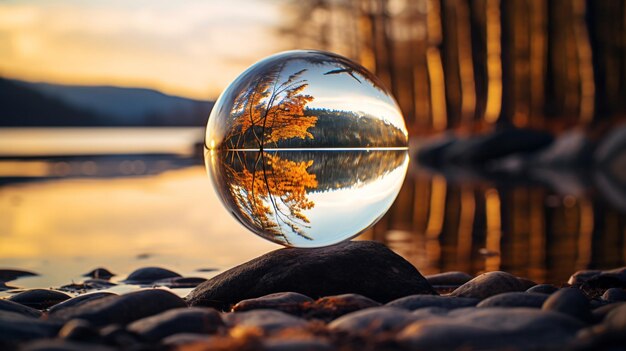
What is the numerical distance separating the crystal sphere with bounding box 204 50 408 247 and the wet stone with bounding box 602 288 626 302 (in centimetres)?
157

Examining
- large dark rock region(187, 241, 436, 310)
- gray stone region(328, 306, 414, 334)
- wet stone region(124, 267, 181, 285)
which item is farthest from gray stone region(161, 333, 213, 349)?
wet stone region(124, 267, 181, 285)

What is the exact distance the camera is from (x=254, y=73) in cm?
549

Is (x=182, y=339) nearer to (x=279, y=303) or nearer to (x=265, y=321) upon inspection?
(x=265, y=321)

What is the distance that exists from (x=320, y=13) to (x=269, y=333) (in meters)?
43.4

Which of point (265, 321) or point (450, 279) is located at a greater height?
point (265, 321)

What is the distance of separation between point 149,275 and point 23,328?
2.59 m

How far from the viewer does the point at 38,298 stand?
5.30 meters

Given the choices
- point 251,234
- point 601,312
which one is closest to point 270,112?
point 601,312

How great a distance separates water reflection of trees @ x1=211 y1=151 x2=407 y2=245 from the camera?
5.11 m

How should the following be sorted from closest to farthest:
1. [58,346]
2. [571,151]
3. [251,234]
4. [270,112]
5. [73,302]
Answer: [58,346] → [73,302] → [270,112] → [251,234] → [571,151]

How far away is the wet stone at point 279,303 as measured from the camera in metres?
4.55

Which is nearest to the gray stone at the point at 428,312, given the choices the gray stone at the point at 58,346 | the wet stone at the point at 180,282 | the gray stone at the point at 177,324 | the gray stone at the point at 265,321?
the gray stone at the point at 265,321

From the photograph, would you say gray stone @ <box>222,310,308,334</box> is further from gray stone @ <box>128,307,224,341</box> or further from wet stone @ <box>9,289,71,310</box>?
wet stone @ <box>9,289,71,310</box>

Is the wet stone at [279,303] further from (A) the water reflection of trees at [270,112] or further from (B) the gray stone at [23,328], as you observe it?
(B) the gray stone at [23,328]
